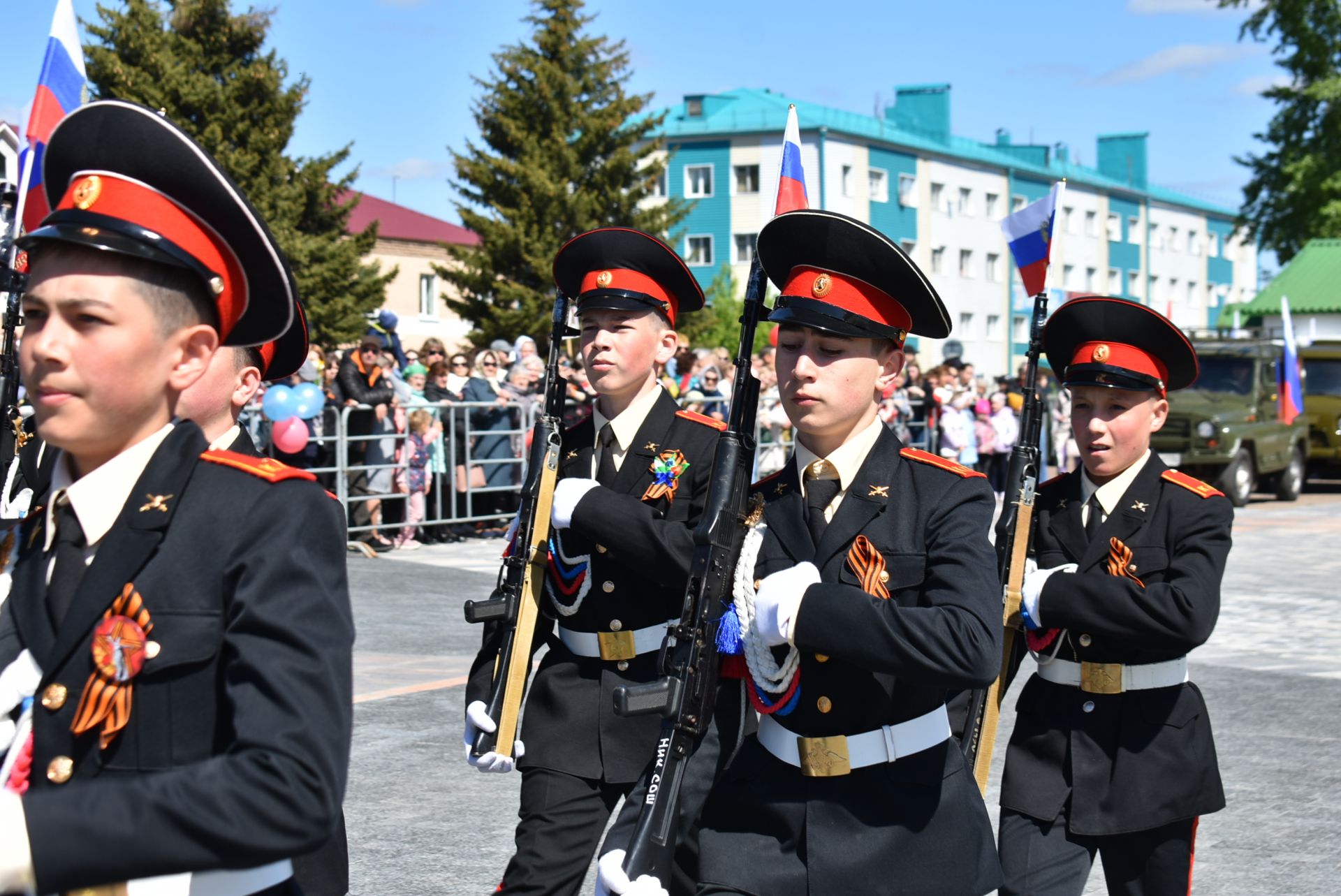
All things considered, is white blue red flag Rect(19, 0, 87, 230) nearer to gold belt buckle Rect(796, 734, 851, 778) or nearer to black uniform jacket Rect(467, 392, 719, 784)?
black uniform jacket Rect(467, 392, 719, 784)

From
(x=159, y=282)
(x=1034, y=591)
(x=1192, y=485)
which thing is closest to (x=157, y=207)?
(x=159, y=282)

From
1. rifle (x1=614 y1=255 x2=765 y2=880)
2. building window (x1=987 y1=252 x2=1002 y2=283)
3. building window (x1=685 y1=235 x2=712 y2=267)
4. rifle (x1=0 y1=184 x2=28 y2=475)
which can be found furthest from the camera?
building window (x1=987 y1=252 x2=1002 y2=283)

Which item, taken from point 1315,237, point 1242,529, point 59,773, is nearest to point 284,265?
point 59,773

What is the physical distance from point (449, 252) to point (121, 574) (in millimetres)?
42890

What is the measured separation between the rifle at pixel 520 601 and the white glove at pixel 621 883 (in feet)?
4.77

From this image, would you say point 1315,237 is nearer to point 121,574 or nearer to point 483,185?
point 483,185

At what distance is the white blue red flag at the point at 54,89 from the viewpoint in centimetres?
602

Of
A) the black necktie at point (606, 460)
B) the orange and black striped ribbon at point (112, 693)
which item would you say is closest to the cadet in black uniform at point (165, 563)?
the orange and black striped ribbon at point (112, 693)

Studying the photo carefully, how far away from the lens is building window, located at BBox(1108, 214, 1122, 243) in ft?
252

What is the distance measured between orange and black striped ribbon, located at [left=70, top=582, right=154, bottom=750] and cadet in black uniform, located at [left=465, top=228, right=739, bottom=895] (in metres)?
2.16

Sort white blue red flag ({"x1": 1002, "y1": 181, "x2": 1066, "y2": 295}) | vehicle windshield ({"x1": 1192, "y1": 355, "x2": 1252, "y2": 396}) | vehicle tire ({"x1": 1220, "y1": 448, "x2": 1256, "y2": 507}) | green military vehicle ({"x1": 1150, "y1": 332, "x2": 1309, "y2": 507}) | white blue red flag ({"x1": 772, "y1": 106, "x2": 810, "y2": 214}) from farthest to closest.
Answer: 1. vehicle windshield ({"x1": 1192, "y1": 355, "x2": 1252, "y2": 396})
2. vehicle tire ({"x1": 1220, "y1": 448, "x2": 1256, "y2": 507})
3. green military vehicle ({"x1": 1150, "y1": 332, "x2": 1309, "y2": 507})
4. white blue red flag ({"x1": 1002, "y1": 181, "x2": 1066, "y2": 295})
5. white blue red flag ({"x1": 772, "y1": 106, "x2": 810, "y2": 214})

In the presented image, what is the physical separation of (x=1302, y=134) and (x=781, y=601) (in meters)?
40.8

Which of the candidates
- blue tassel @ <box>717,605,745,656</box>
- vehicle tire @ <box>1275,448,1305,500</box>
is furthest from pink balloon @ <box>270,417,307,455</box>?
vehicle tire @ <box>1275,448,1305,500</box>

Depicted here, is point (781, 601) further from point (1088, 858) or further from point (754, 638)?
point (1088, 858)
